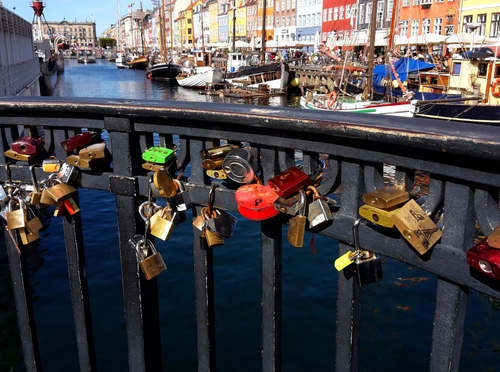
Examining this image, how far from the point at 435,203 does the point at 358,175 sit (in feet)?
0.79

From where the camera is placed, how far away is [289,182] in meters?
1.58

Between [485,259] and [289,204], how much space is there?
0.59 meters

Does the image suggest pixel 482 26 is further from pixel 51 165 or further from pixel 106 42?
pixel 106 42

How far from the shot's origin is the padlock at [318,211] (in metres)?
1.56

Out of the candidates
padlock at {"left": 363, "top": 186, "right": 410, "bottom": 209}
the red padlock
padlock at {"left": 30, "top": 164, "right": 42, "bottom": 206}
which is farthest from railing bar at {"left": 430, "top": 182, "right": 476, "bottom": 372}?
padlock at {"left": 30, "top": 164, "right": 42, "bottom": 206}

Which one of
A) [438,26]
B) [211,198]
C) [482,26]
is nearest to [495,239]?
[211,198]

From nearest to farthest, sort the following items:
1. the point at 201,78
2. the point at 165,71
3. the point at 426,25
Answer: the point at 426,25 < the point at 201,78 < the point at 165,71

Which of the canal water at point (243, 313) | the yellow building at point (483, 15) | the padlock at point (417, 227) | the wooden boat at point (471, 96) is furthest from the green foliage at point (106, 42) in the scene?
the padlock at point (417, 227)

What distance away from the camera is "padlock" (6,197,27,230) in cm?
213

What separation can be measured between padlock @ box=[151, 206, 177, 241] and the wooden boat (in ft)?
53.5

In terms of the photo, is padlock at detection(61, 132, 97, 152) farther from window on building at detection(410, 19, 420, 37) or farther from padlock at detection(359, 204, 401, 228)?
window on building at detection(410, 19, 420, 37)

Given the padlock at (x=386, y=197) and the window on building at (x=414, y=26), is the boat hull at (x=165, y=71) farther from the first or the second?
the padlock at (x=386, y=197)

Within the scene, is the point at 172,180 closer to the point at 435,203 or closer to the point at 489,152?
the point at 435,203

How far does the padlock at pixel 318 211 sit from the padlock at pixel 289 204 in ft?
0.14
